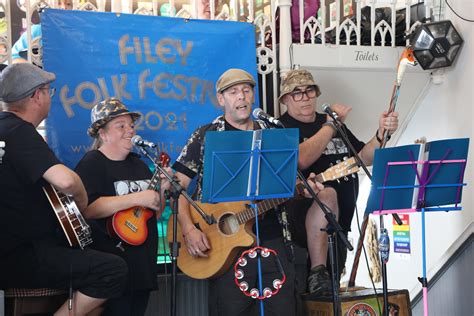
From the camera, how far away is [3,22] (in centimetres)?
508

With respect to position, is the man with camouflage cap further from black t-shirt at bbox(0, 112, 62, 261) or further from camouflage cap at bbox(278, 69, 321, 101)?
A: black t-shirt at bbox(0, 112, 62, 261)

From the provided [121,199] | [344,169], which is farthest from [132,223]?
[344,169]

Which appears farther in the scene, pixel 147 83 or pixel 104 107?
pixel 147 83

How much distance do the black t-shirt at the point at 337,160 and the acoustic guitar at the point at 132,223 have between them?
1.23 meters

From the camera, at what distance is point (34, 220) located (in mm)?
3760

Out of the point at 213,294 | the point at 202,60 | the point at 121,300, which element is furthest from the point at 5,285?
the point at 202,60

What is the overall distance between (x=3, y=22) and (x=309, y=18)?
2367 mm

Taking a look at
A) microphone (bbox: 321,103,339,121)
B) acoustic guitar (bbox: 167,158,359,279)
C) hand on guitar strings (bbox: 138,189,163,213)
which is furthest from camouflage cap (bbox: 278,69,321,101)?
hand on guitar strings (bbox: 138,189,163,213)

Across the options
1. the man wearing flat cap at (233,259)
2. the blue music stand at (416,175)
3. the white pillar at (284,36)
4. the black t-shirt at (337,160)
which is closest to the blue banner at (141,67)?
the white pillar at (284,36)

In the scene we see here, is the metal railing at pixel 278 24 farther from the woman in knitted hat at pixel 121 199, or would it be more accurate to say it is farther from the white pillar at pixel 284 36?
the woman in knitted hat at pixel 121 199

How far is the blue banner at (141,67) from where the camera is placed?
5.04 m

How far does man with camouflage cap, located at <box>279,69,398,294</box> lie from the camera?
477 cm

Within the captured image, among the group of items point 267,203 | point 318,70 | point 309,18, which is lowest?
point 267,203

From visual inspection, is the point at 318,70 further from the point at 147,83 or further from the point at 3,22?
the point at 3,22
